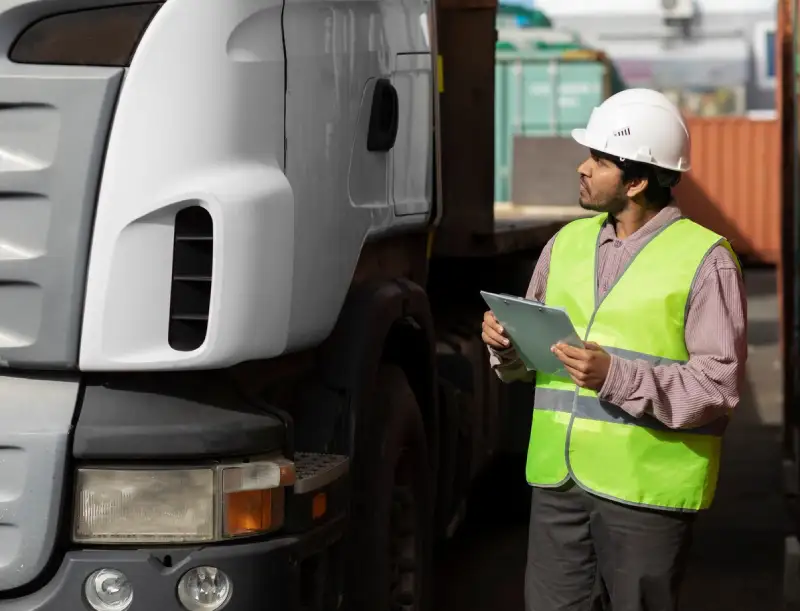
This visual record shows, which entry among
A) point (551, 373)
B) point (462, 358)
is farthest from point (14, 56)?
point (462, 358)

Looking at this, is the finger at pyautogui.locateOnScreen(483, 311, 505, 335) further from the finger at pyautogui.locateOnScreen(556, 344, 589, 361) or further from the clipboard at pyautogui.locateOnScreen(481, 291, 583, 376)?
the finger at pyautogui.locateOnScreen(556, 344, 589, 361)

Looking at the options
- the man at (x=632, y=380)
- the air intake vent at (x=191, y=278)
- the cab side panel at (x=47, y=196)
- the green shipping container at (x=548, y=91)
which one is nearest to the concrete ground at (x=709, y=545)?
the man at (x=632, y=380)

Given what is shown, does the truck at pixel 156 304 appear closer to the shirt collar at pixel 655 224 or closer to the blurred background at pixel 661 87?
the shirt collar at pixel 655 224

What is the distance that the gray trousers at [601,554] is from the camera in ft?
11.2

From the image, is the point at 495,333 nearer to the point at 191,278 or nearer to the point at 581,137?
the point at 581,137

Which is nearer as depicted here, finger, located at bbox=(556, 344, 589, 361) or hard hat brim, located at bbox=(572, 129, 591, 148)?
finger, located at bbox=(556, 344, 589, 361)

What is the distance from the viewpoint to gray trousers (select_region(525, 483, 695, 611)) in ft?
11.2

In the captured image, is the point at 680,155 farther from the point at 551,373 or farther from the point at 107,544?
the point at 107,544

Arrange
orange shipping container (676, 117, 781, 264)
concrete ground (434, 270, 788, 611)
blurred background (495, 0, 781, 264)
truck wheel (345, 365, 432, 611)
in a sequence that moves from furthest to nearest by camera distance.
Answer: orange shipping container (676, 117, 781, 264) < blurred background (495, 0, 781, 264) < concrete ground (434, 270, 788, 611) < truck wheel (345, 365, 432, 611)

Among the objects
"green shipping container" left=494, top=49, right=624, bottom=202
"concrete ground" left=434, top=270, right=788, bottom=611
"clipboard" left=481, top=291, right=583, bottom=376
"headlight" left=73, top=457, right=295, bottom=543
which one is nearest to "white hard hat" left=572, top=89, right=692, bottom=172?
"clipboard" left=481, top=291, right=583, bottom=376

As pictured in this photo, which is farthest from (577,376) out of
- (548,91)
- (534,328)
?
(548,91)

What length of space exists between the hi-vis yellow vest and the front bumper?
0.74 meters

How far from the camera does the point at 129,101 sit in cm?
310

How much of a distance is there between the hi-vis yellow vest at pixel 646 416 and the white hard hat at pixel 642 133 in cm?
18
